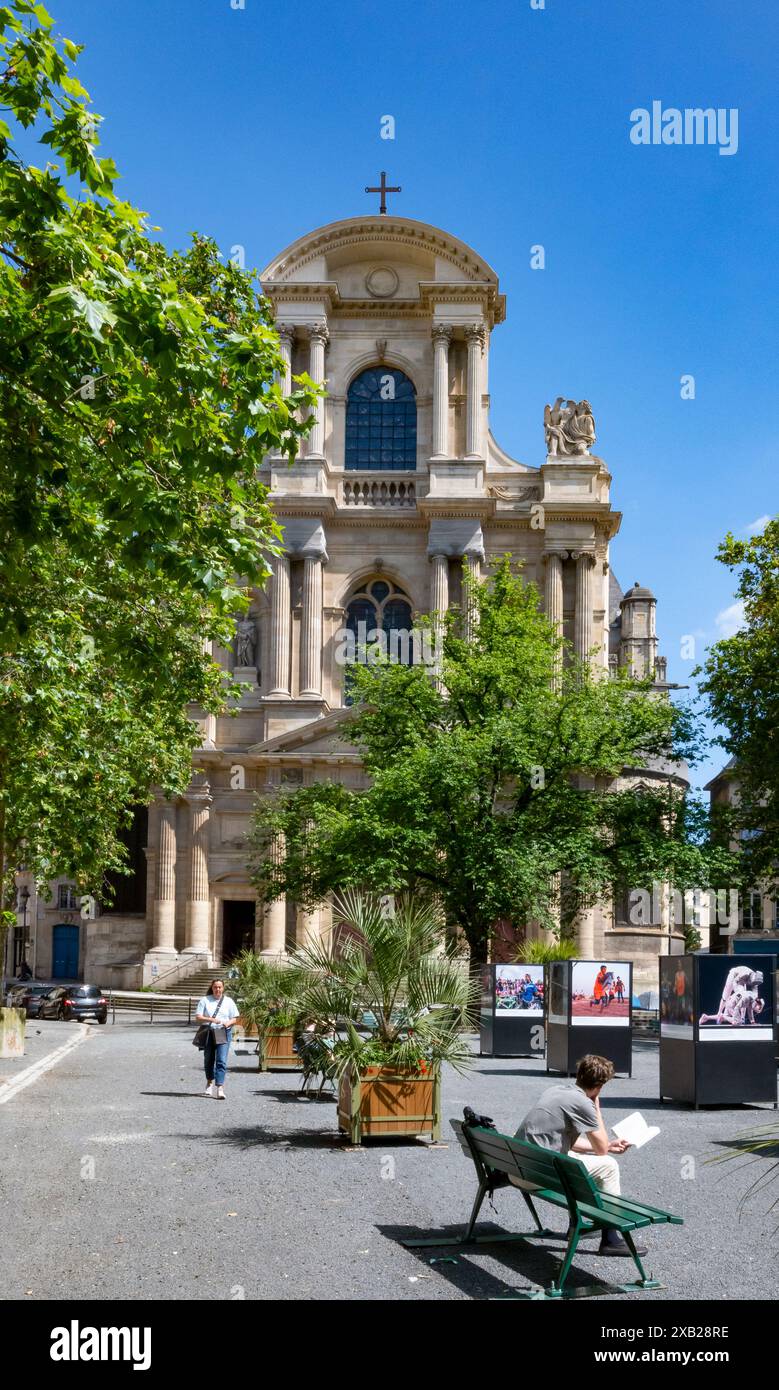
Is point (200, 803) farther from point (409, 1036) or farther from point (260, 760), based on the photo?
point (409, 1036)

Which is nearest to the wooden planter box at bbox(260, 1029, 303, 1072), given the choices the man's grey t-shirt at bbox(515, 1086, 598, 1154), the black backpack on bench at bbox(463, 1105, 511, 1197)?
the black backpack on bench at bbox(463, 1105, 511, 1197)

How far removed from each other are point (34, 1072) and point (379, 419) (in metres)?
35.0

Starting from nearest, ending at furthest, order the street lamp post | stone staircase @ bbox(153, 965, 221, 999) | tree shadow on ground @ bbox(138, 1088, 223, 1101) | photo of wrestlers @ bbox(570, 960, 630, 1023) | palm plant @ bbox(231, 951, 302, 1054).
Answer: tree shadow on ground @ bbox(138, 1088, 223, 1101)
photo of wrestlers @ bbox(570, 960, 630, 1023)
palm plant @ bbox(231, 951, 302, 1054)
stone staircase @ bbox(153, 965, 221, 999)
the street lamp post

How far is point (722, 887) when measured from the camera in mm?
35812

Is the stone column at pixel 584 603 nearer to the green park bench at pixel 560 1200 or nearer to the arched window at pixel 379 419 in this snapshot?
the arched window at pixel 379 419

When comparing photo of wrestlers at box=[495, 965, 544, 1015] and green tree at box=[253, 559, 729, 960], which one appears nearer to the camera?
photo of wrestlers at box=[495, 965, 544, 1015]

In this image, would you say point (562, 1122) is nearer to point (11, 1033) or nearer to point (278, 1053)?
point (278, 1053)

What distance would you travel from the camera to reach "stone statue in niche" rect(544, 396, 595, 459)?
53000 millimetres

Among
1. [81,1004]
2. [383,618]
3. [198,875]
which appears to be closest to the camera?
[81,1004]

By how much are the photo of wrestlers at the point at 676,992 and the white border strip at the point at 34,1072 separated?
8.64 m

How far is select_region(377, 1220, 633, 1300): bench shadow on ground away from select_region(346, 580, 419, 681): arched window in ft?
139

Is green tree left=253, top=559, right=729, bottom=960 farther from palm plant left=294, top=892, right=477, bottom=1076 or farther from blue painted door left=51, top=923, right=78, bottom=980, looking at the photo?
blue painted door left=51, top=923, right=78, bottom=980

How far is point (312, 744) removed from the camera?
50281mm

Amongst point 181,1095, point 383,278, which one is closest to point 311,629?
point 383,278
